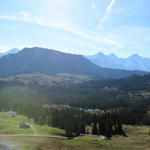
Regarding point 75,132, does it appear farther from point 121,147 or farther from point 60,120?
point 121,147

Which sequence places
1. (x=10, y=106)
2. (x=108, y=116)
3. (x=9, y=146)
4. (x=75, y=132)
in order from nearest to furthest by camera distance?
(x=9, y=146) → (x=75, y=132) → (x=108, y=116) → (x=10, y=106)

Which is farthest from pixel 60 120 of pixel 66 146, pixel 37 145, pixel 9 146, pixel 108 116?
pixel 9 146

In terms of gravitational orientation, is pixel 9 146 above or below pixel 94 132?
above

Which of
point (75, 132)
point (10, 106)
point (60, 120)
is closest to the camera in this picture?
point (75, 132)

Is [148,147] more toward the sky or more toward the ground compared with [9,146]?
more toward the ground

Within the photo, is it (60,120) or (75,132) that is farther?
(60,120)

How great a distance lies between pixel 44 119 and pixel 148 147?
88.3 metres

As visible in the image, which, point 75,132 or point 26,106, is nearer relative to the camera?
point 75,132

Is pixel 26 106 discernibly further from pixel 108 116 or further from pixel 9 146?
pixel 9 146

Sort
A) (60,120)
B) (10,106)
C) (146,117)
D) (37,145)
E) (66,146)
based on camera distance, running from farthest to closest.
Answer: (10,106), (146,117), (60,120), (66,146), (37,145)

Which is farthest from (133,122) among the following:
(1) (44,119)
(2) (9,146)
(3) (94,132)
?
(2) (9,146)

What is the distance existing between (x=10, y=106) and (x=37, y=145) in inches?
5221

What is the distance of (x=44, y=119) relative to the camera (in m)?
148

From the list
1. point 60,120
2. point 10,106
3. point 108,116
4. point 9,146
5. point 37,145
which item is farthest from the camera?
point 10,106
